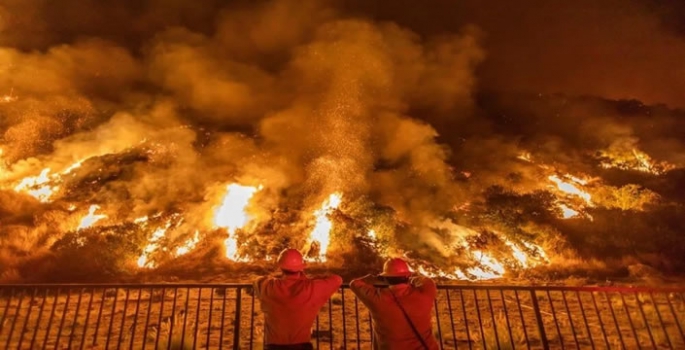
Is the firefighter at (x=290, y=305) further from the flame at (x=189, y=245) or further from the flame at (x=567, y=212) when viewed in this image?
the flame at (x=567, y=212)

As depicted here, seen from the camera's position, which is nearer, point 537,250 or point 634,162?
point 537,250

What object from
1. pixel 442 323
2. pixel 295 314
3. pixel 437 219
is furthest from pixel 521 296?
pixel 295 314

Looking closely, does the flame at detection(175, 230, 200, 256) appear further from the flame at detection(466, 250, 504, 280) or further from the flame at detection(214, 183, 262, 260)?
the flame at detection(466, 250, 504, 280)

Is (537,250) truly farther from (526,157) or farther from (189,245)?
(189,245)

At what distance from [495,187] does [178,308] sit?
11.0 metres

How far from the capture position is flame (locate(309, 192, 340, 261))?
36.9 ft

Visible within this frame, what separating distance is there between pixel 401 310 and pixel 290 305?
37.6 inches

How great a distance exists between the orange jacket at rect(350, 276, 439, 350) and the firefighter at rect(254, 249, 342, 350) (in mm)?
484

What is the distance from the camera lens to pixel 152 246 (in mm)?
10758

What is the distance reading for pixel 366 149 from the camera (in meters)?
17.1

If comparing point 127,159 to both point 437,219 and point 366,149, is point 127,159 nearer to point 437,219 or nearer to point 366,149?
point 366,149

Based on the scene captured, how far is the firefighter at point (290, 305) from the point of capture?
365 centimetres

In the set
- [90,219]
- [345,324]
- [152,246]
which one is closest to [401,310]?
[345,324]

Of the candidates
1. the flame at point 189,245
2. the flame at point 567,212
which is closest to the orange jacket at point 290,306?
the flame at point 189,245
